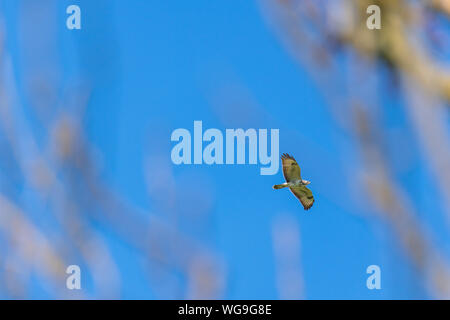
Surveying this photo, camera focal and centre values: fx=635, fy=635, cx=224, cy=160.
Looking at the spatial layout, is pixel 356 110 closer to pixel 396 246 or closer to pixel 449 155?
pixel 449 155

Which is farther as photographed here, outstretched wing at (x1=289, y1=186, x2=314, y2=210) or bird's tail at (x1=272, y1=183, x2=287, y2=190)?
outstretched wing at (x1=289, y1=186, x2=314, y2=210)

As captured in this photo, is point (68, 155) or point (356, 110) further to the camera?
point (68, 155)

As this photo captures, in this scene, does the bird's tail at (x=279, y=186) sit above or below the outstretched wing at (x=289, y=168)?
below

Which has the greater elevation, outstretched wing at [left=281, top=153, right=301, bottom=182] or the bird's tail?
outstretched wing at [left=281, top=153, right=301, bottom=182]

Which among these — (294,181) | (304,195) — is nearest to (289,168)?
(294,181)
